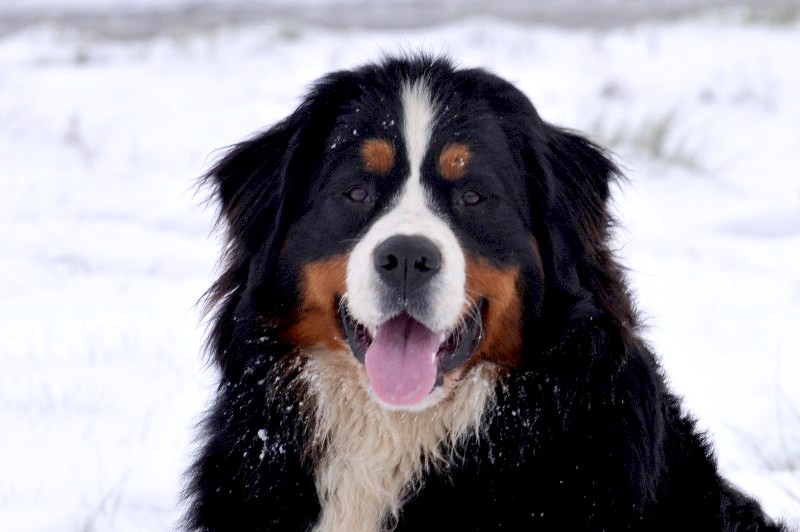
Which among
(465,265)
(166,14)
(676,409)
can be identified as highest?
(465,265)

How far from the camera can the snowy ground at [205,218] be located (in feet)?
15.1

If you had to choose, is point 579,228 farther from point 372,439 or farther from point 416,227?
point 372,439

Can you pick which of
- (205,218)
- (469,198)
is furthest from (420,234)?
(205,218)

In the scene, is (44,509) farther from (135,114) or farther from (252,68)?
(252,68)

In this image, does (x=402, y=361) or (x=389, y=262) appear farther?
(x=402, y=361)

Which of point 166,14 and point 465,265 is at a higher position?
point 465,265

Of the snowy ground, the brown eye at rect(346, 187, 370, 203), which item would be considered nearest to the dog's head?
the brown eye at rect(346, 187, 370, 203)

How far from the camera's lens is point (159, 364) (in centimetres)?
549

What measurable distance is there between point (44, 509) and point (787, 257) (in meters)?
4.87

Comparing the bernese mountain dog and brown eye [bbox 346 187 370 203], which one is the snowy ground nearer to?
the bernese mountain dog

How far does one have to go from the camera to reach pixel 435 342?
10.7ft

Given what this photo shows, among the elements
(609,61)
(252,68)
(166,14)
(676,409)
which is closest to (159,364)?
(676,409)

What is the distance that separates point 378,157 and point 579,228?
0.64 metres

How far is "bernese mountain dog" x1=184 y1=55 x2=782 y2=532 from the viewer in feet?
10.4
